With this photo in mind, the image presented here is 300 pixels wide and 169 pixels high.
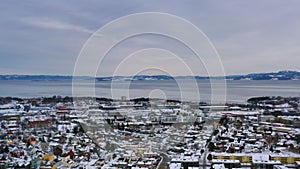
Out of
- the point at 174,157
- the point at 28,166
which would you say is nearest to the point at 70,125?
the point at 28,166

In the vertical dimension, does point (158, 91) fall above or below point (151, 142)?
above

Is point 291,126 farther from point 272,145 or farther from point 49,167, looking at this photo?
point 49,167

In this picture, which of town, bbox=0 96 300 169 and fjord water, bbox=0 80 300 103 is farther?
fjord water, bbox=0 80 300 103

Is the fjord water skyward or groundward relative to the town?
skyward

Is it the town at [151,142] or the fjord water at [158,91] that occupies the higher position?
the fjord water at [158,91]

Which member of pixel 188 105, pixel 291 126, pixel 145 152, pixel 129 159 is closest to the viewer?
pixel 129 159

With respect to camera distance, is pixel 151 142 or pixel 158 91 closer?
pixel 151 142

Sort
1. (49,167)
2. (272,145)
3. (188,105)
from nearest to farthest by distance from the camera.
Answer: (49,167) → (272,145) → (188,105)

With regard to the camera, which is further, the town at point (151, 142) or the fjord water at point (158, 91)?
the fjord water at point (158, 91)
